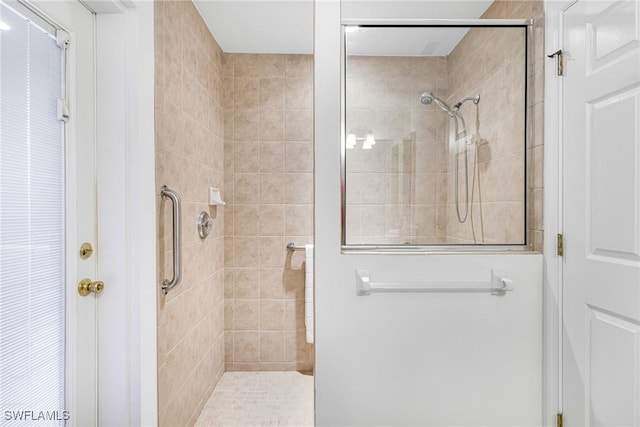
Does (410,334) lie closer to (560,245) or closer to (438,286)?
(438,286)

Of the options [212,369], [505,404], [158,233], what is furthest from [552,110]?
[212,369]

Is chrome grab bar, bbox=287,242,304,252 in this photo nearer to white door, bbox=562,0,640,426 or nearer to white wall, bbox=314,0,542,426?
white wall, bbox=314,0,542,426

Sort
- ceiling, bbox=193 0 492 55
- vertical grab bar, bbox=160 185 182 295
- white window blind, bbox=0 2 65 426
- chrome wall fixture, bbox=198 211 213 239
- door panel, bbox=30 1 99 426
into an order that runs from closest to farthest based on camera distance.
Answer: white window blind, bbox=0 2 65 426
door panel, bbox=30 1 99 426
vertical grab bar, bbox=160 185 182 295
ceiling, bbox=193 0 492 55
chrome wall fixture, bbox=198 211 213 239

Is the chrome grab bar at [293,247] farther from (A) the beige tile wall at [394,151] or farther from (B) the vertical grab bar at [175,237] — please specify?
(A) the beige tile wall at [394,151]

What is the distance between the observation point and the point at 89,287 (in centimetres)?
A: 143

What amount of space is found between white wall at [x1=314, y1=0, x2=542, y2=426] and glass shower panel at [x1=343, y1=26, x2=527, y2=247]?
3.3 inches

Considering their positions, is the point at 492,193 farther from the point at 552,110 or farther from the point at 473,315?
Result: the point at 473,315

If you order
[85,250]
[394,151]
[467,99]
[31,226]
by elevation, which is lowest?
[85,250]

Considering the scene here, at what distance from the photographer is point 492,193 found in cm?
157

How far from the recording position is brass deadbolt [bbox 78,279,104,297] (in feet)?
4.58

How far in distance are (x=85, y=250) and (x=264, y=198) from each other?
155 centimetres

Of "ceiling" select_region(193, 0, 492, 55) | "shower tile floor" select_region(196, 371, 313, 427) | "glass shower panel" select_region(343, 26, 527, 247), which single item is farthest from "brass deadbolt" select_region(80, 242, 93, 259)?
"ceiling" select_region(193, 0, 492, 55)

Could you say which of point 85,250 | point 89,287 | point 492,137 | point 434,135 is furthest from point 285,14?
point 89,287

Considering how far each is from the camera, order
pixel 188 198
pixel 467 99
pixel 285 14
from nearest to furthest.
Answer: pixel 467 99 < pixel 188 198 < pixel 285 14
